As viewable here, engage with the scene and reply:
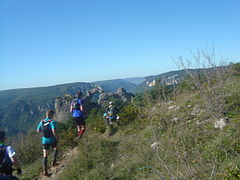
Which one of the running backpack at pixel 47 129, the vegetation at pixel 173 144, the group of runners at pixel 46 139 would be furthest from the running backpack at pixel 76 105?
the running backpack at pixel 47 129

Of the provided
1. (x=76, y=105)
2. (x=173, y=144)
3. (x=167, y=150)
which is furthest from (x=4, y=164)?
(x=76, y=105)

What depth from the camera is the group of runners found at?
3.44 meters

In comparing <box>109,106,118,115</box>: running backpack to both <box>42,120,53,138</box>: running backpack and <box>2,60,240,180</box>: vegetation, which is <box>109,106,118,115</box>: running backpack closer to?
<box>2,60,240,180</box>: vegetation

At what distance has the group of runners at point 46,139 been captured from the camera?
3.44m

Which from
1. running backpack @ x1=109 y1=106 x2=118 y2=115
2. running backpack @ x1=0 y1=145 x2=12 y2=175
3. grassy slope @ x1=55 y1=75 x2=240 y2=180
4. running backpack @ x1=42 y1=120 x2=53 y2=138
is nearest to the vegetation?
grassy slope @ x1=55 y1=75 x2=240 y2=180

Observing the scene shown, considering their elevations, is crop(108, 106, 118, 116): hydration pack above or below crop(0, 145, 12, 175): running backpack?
below

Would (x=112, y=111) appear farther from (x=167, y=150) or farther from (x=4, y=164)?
(x=4, y=164)

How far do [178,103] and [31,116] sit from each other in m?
131

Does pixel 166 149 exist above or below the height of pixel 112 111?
below

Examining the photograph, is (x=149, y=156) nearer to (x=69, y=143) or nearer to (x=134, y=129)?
(x=134, y=129)

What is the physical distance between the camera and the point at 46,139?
5.43 meters

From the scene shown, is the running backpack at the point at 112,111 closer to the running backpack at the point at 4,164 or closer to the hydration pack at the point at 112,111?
the hydration pack at the point at 112,111

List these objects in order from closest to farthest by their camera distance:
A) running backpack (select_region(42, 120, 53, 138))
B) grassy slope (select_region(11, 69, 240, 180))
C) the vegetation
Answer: grassy slope (select_region(11, 69, 240, 180)) → the vegetation → running backpack (select_region(42, 120, 53, 138))

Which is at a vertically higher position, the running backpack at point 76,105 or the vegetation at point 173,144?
the running backpack at point 76,105
